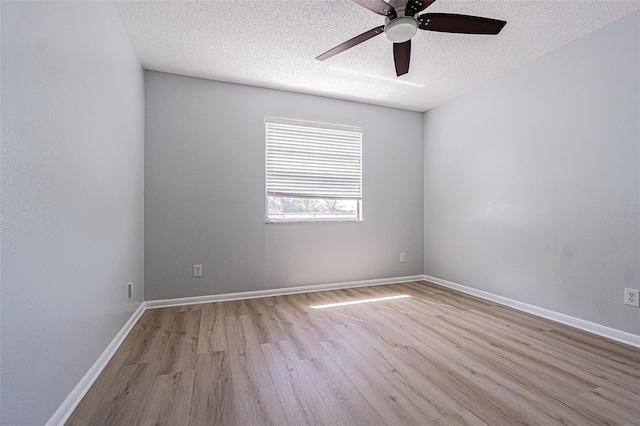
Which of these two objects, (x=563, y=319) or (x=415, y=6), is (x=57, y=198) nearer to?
(x=415, y=6)

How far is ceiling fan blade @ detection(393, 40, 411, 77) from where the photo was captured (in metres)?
2.15

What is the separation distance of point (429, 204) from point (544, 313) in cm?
185

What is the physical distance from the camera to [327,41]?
242 cm

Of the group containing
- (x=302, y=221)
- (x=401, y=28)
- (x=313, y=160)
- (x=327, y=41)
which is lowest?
(x=302, y=221)

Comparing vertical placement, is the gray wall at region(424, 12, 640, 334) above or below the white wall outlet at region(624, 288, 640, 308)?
above

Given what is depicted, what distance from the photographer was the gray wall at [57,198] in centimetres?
99

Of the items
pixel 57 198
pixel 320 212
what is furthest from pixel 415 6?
pixel 320 212

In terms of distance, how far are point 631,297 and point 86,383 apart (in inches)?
142

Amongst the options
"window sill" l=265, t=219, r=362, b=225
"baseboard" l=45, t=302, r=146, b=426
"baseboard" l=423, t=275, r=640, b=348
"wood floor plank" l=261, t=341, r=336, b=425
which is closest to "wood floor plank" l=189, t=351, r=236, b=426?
"wood floor plank" l=261, t=341, r=336, b=425

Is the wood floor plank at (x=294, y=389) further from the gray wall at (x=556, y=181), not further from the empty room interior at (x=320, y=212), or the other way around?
the gray wall at (x=556, y=181)

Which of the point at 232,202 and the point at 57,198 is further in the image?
the point at 232,202

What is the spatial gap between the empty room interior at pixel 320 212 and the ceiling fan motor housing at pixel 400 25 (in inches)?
0.5

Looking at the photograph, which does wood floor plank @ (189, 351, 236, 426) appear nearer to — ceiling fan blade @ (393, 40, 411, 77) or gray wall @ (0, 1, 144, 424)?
gray wall @ (0, 1, 144, 424)

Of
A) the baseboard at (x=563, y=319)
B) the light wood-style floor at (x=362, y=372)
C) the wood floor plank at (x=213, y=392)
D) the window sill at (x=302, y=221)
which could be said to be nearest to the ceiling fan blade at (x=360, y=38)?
the window sill at (x=302, y=221)
